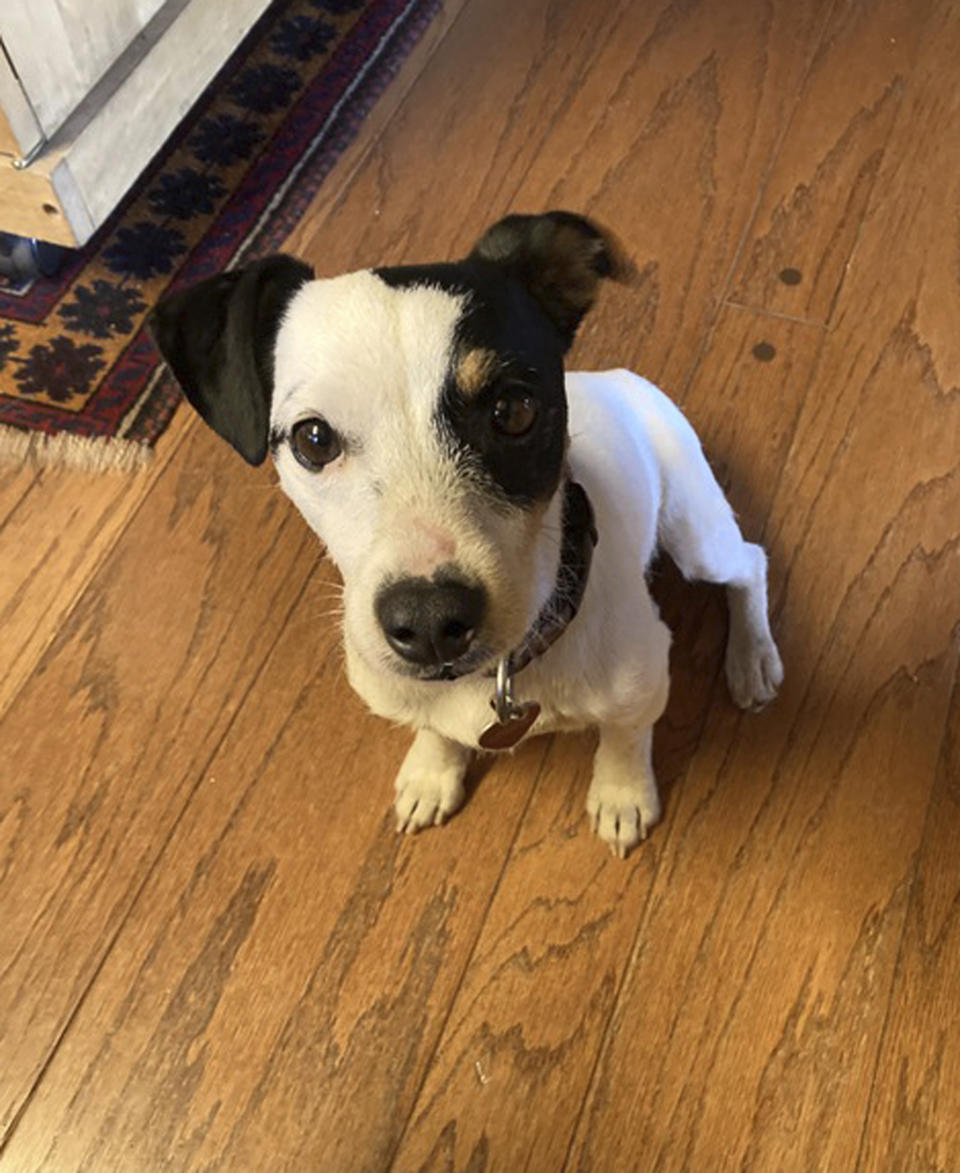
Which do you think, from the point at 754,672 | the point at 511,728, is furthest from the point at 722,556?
the point at 511,728

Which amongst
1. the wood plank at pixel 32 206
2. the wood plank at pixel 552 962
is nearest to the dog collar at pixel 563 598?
the wood plank at pixel 552 962

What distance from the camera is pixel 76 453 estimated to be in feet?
6.84

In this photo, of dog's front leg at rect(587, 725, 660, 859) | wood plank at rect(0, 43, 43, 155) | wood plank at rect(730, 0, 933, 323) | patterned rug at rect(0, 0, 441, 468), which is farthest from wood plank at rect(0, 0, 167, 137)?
dog's front leg at rect(587, 725, 660, 859)

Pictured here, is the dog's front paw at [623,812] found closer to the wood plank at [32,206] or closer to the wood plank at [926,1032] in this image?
the wood plank at [926,1032]

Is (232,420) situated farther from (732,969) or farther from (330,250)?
(330,250)

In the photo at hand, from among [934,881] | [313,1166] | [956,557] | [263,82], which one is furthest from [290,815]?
[263,82]

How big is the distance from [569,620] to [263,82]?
5.96 ft

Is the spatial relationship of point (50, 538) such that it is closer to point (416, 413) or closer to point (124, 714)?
point (124, 714)

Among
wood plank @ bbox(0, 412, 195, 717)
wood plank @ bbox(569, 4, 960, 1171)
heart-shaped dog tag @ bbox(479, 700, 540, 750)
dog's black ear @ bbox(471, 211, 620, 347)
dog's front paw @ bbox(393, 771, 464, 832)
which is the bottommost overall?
wood plank @ bbox(569, 4, 960, 1171)

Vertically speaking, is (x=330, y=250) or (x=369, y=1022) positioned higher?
(x=330, y=250)

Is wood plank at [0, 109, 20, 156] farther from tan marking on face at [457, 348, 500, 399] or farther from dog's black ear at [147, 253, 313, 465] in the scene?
tan marking on face at [457, 348, 500, 399]

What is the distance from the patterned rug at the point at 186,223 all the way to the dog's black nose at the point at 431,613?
1132mm

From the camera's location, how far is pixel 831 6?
8.66 ft

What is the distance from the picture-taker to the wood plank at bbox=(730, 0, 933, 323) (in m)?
2.20
